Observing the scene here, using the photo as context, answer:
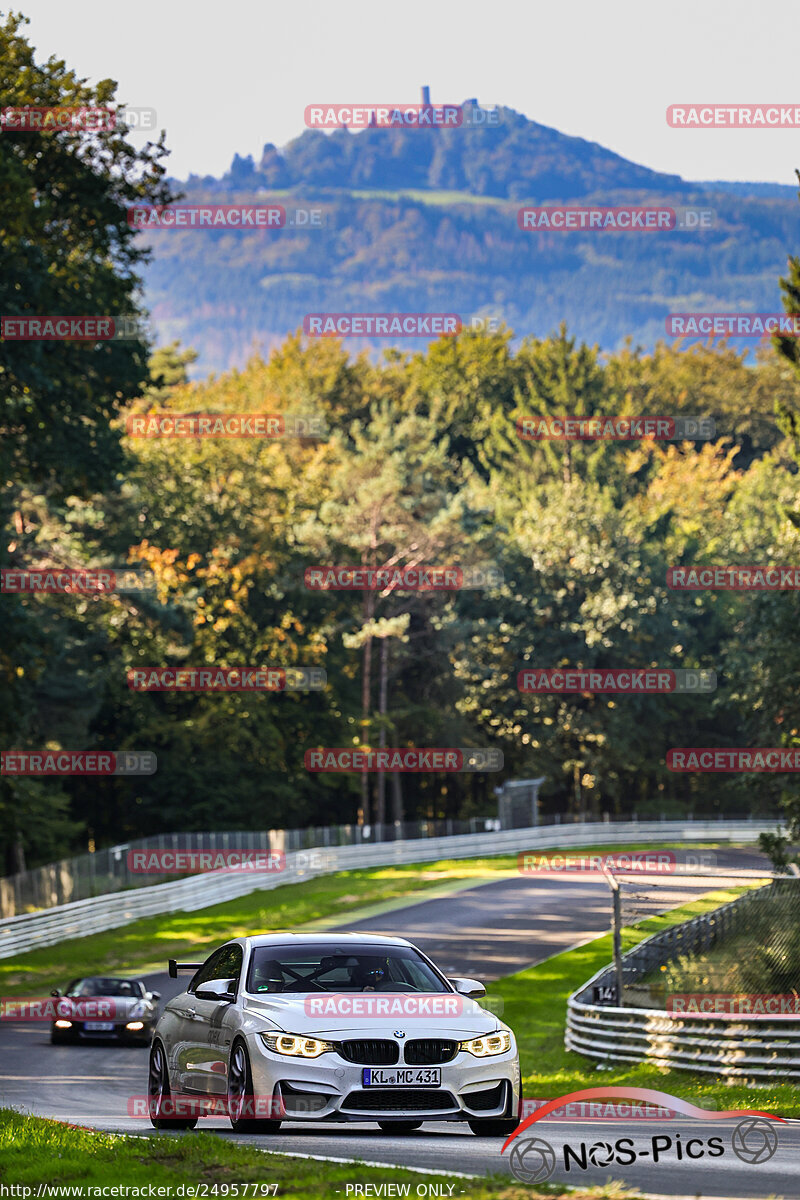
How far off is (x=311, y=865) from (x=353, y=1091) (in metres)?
43.4

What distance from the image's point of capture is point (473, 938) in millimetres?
36344

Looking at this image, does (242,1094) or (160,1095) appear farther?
(160,1095)

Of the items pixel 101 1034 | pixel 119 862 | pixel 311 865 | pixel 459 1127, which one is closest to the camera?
pixel 459 1127

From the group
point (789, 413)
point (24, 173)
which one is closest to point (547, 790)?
point (789, 413)

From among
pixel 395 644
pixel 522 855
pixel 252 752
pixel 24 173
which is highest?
pixel 24 173

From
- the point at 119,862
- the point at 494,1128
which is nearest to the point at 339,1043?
the point at 494,1128

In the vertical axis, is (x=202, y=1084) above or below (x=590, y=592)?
below

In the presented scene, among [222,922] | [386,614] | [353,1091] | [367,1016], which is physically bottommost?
[222,922]

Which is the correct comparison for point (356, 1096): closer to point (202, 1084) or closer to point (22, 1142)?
point (202, 1084)

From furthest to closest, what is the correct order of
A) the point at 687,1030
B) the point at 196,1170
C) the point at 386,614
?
the point at 386,614 < the point at 687,1030 < the point at 196,1170

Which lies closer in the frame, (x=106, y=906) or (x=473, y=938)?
(x=473, y=938)

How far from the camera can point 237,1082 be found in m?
9.70

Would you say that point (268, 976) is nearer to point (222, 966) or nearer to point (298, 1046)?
point (222, 966)

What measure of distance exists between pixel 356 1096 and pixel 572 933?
29.1 m
